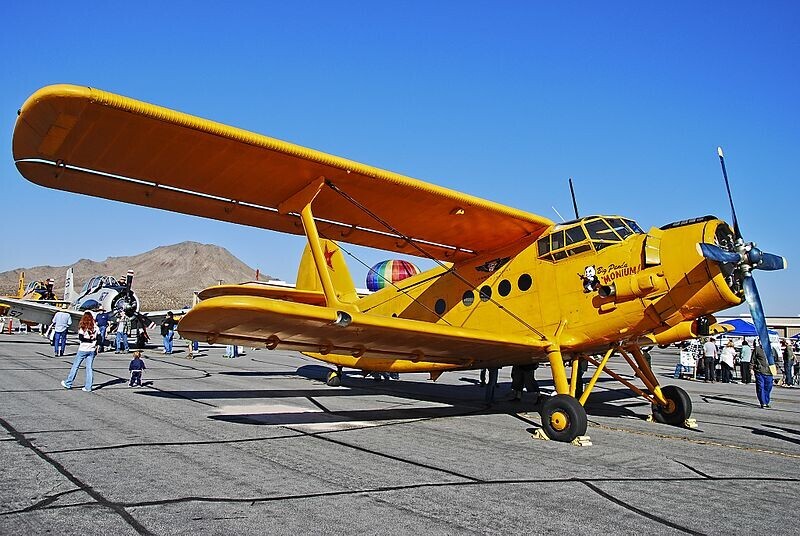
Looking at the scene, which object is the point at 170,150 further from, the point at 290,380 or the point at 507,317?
the point at 290,380

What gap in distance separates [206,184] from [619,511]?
7062 millimetres

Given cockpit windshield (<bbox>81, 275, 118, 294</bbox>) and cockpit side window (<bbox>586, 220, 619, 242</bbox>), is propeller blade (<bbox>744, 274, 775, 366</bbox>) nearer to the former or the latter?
cockpit side window (<bbox>586, 220, 619, 242</bbox>)

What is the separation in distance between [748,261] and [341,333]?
5810 millimetres

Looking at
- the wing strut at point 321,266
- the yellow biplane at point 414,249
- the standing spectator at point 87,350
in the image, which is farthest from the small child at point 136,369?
the wing strut at point 321,266

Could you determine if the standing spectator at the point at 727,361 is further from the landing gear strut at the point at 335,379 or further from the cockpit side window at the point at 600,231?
the cockpit side window at the point at 600,231

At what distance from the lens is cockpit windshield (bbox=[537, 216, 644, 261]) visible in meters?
9.03

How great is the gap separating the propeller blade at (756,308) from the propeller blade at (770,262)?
231 millimetres

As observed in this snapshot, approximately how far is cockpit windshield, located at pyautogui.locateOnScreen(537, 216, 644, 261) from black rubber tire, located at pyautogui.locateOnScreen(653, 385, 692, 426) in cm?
303

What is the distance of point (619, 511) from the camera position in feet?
15.1

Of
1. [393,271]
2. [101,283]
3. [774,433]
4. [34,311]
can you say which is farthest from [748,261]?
[393,271]

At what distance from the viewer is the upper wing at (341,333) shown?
6.97m

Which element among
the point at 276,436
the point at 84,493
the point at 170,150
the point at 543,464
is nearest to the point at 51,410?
the point at 276,436

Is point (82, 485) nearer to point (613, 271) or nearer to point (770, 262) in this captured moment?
point (613, 271)

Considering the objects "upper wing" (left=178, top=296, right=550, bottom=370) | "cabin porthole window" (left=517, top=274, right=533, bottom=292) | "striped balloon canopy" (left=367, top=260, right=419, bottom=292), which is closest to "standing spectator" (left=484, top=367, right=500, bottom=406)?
"upper wing" (left=178, top=296, right=550, bottom=370)
